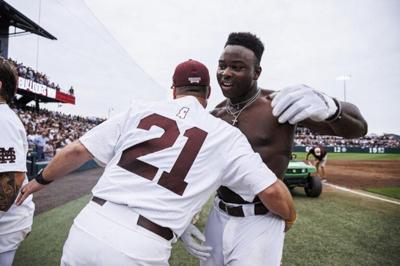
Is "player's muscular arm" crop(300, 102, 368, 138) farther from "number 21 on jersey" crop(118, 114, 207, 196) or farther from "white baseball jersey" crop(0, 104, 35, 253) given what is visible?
"white baseball jersey" crop(0, 104, 35, 253)

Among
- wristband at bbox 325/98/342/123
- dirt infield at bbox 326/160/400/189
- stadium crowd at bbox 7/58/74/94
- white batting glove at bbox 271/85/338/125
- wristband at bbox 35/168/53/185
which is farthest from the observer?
stadium crowd at bbox 7/58/74/94

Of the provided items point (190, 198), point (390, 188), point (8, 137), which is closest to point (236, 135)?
point (190, 198)

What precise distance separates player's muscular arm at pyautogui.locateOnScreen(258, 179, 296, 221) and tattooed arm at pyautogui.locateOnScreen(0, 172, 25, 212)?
5.72 ft

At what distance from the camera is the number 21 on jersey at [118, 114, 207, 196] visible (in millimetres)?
1508

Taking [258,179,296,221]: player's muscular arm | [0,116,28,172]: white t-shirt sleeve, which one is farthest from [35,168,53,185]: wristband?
[258,179,296,221]: player's muscular arm

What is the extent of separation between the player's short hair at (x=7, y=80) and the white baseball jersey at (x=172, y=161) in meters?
1.00

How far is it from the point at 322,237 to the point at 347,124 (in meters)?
3.61

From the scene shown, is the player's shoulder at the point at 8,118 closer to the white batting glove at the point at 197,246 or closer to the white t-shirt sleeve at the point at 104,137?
the white t-shirt sleeve at the point at 104,137

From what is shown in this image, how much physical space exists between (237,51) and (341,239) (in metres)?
4.02

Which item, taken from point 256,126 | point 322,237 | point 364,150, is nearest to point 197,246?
point 256,126

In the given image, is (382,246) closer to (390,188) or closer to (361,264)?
(361,264)

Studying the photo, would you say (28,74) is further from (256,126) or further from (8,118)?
(256,126)

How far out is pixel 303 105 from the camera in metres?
1.61

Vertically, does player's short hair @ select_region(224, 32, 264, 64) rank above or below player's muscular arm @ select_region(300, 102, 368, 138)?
above
